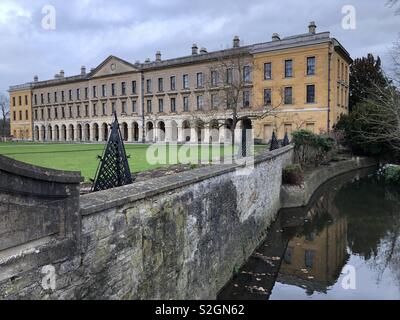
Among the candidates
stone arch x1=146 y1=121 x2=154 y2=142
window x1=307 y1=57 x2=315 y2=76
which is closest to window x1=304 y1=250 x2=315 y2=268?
window x1=307 y1=57 x2=315 y2=76

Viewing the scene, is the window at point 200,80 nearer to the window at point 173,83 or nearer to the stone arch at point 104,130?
the window at point 173,83

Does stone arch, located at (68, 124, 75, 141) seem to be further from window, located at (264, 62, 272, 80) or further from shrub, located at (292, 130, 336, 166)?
shrub, located at (292, 130, 336, 166)

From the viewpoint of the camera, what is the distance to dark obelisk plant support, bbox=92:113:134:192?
225 inches

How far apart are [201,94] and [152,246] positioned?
4134cm

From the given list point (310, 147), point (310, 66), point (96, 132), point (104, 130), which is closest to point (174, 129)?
point (104, 130)

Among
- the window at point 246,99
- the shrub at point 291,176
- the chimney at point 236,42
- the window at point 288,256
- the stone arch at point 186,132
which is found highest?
the chimney at point 236,42

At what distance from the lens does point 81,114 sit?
197ft

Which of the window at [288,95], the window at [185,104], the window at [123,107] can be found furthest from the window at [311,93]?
the window at [123,107]

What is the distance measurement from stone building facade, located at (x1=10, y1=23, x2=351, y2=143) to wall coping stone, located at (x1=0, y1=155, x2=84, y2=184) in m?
19.0

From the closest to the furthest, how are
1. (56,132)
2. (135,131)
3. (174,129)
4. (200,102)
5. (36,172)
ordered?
(36,172), (200,102), (174,129), (135,131), (56,132)

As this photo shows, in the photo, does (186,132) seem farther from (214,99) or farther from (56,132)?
(56,132)

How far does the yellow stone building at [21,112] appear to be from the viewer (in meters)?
68.7

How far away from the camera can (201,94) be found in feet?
150

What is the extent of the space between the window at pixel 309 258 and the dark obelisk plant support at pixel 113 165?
7286mm
